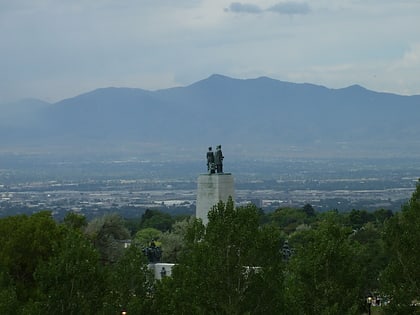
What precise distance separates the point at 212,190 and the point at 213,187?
122mm

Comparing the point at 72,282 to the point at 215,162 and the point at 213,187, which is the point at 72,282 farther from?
the point at 215,162

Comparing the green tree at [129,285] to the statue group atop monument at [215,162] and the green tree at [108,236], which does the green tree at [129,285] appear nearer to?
the statue group atop monument at [215,162]

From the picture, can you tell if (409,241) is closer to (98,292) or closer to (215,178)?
(98,292)

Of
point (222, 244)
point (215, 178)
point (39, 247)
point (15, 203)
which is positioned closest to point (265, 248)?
point (222, 244)

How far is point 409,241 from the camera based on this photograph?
22469 millimetres

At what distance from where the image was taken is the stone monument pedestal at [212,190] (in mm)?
34375

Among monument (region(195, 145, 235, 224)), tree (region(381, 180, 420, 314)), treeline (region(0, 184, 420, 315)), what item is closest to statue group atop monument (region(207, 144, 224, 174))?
monument (region(195, 145, 235, 224))

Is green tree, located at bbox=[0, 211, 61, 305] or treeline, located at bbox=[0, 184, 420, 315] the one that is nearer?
treeline, located at bbox=[0, 184, 420, 315]

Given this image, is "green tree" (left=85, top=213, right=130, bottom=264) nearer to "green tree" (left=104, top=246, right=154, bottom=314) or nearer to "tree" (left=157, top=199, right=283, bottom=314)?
"green tree" (left=104, top=246, right=154, bottom=314)

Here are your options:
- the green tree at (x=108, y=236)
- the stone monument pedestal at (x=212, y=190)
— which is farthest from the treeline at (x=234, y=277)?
the green tree at (x=108, y=236)

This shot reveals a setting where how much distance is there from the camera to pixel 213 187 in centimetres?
3453

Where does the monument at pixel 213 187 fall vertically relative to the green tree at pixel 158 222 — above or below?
above

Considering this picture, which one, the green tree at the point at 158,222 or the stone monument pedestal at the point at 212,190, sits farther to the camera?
the green tree at the point at 158,222

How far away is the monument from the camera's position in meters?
34.4
